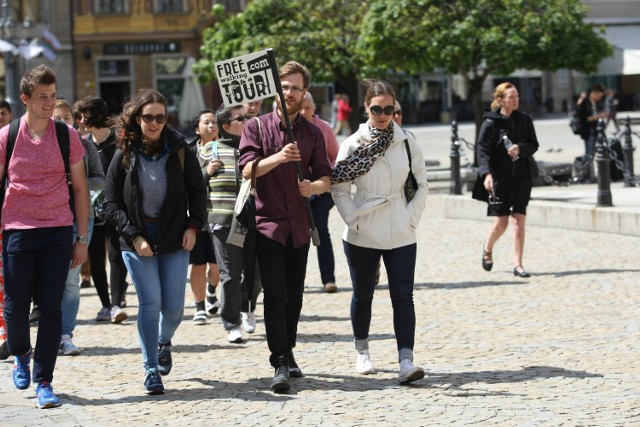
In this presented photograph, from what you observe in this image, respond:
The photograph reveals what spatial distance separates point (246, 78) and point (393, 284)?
1.43 meters

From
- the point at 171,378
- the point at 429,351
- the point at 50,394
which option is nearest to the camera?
the point at 50,394

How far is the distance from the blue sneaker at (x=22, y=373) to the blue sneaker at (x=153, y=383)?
677mm

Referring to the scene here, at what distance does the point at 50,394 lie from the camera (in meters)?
7.50

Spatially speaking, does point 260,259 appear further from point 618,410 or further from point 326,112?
point 326,112

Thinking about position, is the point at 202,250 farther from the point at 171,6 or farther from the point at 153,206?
the point at 171,6

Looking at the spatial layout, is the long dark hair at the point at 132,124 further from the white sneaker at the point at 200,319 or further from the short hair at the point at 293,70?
the white sneaker at the point at 200,319

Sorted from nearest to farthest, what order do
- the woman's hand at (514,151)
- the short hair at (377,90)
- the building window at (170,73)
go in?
the short hair at (377,90)
the woman's hand at (514,151)
the building window at (170,73)

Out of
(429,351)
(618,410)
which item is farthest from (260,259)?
(618,410)

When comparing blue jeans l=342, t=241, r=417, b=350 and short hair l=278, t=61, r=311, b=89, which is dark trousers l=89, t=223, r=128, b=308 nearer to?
blue jeans l=342, t=241, r=417, b=350

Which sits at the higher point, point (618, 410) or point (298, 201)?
point (298, 201)

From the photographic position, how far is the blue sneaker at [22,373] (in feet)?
25.7

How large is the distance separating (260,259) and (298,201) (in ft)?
1.27

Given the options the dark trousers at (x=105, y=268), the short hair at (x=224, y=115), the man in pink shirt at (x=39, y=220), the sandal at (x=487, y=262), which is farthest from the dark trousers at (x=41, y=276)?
the sandal at (x=487, y=262)

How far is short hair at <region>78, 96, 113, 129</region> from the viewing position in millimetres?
10258
